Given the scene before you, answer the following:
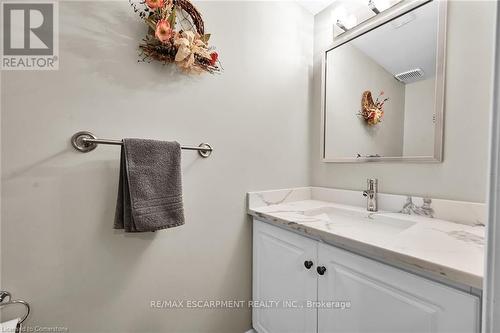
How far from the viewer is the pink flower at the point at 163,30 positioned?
0.86 metres

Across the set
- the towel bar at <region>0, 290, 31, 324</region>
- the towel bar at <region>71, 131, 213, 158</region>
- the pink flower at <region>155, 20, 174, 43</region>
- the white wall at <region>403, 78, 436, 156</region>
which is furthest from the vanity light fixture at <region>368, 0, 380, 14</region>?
the towel bar at <region>0, 290, 31, 324</region>

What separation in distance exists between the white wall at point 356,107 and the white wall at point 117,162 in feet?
1.07

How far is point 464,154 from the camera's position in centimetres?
93

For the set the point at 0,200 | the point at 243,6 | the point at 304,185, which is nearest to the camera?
the point at 0,200

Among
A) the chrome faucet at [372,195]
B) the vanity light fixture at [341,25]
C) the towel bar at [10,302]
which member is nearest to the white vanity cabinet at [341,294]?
the chrome faucet at [372,195]

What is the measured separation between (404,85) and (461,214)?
65cm

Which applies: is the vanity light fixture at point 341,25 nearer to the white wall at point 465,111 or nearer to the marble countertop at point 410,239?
the white wall at point 465,111

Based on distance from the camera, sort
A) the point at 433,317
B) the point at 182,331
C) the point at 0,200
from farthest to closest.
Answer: the point at 182,331, the point at 0,200, the point at 433,317

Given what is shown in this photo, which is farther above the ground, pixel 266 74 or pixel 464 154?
pixel 266 74

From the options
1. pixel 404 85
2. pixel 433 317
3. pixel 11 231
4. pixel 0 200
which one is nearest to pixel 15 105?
pixel 0 200

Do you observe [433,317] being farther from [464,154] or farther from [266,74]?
[266,74]

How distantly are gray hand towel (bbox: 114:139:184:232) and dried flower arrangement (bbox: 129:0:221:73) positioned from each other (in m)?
0.37

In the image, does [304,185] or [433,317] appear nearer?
[433,317]

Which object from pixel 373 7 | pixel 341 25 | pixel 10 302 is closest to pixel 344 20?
pixel 341 25
